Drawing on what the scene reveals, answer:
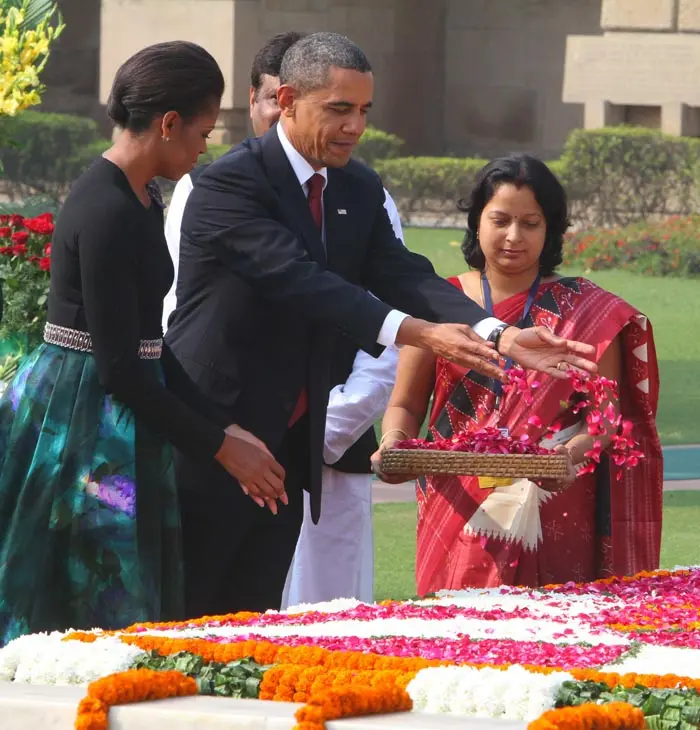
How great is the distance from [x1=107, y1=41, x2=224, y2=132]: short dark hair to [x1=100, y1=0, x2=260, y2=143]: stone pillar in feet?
59.0

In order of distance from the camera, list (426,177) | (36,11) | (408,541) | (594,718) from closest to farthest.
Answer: (594,718) < (36,11) < (408,541) < (426,177)

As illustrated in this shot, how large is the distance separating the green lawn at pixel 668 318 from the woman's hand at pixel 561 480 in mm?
7251

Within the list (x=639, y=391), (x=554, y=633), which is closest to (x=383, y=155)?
(x=639, y=391)

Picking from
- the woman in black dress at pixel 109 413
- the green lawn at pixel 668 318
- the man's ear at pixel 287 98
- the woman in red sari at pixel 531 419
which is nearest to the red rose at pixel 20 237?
the woman in red sari at pixel 531 419

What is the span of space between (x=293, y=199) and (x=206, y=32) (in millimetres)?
18265

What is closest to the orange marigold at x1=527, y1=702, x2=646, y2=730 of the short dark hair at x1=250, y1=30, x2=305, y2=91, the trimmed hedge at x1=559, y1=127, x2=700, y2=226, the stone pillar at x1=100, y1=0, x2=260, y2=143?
the short dark hair at x1=250, y1=30, x2=305, y2=91

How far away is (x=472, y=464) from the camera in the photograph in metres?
4.66

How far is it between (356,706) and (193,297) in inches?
68.1

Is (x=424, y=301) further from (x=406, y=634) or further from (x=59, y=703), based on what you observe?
(x=59, y=703)

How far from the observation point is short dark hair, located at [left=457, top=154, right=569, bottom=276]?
5242 millimetres

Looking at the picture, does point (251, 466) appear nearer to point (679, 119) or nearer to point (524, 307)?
point (524, 307)

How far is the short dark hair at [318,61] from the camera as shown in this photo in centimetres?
443

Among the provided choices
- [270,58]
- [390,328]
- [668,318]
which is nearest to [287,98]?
[390,328]

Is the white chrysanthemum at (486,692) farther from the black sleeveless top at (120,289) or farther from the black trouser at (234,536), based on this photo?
the black trouser at (234,536)
